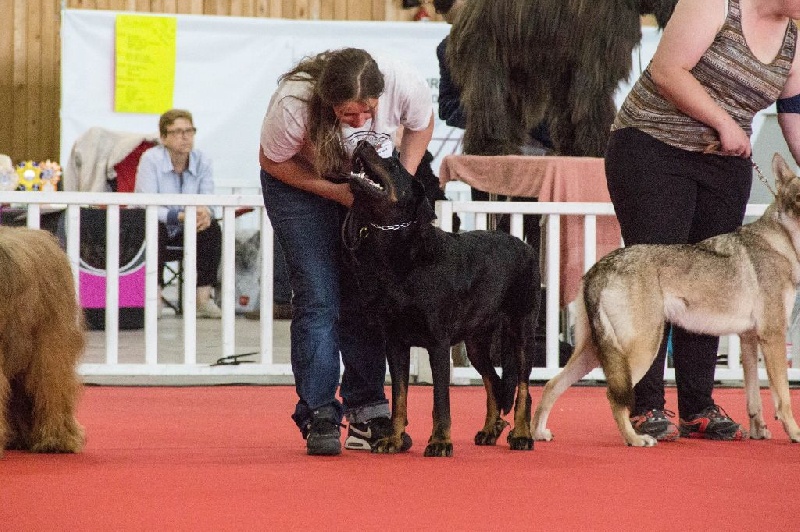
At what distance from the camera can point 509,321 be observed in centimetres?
365

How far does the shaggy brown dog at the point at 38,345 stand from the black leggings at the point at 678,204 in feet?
5.63

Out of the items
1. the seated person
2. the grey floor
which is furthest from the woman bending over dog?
the seated person

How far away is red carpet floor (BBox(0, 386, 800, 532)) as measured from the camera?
2361 millimetres

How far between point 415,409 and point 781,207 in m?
1.60

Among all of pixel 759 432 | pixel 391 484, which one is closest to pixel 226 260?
pixel 759 432

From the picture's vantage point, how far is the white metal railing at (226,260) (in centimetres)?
540

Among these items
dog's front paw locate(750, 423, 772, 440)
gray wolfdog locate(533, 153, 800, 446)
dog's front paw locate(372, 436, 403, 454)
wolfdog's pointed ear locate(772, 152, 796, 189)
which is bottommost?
dog's front paw locate(750, 423, 772, 440)

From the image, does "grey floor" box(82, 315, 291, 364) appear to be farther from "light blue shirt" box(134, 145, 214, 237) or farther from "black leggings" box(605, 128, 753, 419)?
"black leggings" box(605, 128, 753, 419)

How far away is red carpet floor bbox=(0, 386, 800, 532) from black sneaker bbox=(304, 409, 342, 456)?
0.04 m

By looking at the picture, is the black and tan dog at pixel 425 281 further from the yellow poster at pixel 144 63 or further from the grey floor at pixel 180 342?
the yellow poster at pixel 144 63

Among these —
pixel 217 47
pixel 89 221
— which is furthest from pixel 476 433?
pixel 217 47

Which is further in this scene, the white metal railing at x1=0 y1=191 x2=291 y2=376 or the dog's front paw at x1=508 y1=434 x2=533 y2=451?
the white metal railing at x1=0 y1=191 x2=291 y2=376

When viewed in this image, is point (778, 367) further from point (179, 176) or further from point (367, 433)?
point (179, 176)

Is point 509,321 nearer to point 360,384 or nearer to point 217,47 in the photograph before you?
point 360,384
